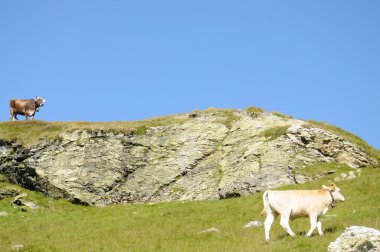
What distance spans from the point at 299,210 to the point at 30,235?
1898 centimetres

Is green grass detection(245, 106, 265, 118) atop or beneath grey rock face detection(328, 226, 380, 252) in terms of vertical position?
atop

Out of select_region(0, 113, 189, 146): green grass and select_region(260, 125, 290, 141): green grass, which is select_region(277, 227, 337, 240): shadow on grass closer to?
select_region(260, 125, 290, 141): green grass

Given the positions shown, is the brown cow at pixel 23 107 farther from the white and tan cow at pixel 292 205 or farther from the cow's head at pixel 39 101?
the white and tan cow at pixel 292 205

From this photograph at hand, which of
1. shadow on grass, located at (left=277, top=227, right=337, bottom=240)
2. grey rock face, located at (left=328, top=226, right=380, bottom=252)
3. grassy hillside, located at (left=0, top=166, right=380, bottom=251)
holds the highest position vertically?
grey rock face, located at (left=328, top=226, right=380, bottom=252)

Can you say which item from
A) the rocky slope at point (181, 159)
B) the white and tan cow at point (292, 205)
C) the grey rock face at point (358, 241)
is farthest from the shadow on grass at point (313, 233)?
the rocky slope at point (181, 159)

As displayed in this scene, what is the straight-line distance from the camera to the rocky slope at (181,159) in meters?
45.6

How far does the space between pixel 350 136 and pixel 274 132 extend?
888 cm

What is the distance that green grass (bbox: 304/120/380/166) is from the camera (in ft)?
162

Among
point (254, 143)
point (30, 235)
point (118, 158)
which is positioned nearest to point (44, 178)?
point (118, 158)

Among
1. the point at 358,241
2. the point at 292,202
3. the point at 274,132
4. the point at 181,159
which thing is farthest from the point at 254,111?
the point at 358,241

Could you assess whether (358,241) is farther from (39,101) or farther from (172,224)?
(39,101)

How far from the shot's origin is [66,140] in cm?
5394

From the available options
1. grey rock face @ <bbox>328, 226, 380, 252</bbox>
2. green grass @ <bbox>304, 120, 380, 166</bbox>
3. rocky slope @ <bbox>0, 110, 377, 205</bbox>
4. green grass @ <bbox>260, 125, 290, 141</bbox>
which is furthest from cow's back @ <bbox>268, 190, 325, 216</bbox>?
Result: green grass @ <bbox>304, 120, 380, 166</bbox>

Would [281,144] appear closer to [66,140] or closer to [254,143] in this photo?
[254,143]
